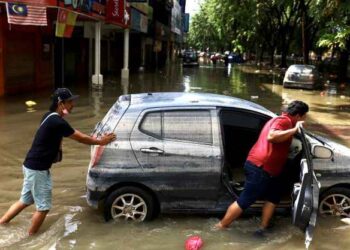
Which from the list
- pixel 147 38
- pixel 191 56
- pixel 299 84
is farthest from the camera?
pixel 191 56

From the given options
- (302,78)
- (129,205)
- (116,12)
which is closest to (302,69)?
(302,78)

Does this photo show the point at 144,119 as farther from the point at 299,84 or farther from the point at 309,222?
the point at 299,84

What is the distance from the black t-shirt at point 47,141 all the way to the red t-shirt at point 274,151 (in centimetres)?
198

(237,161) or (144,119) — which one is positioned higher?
(144,119)

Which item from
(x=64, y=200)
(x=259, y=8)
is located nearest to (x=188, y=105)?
(x=64, y=200)

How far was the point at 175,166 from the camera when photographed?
5.78 meters

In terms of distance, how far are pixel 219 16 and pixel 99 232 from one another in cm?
4280

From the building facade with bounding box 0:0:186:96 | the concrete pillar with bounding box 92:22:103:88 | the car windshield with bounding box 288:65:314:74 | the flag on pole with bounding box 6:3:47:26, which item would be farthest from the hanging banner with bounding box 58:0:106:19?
the car windshield with bounding box 288:65:314:74

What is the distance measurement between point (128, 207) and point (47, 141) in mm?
1195

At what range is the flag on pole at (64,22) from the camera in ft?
57.7

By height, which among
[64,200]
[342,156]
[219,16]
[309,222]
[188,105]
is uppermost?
[219,16]

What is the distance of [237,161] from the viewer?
6.95 meters

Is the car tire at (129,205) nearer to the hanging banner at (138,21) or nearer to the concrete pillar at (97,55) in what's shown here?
the concrete pillar at (97,55)

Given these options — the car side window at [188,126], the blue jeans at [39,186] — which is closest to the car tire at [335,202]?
the car side window at [188,126]
